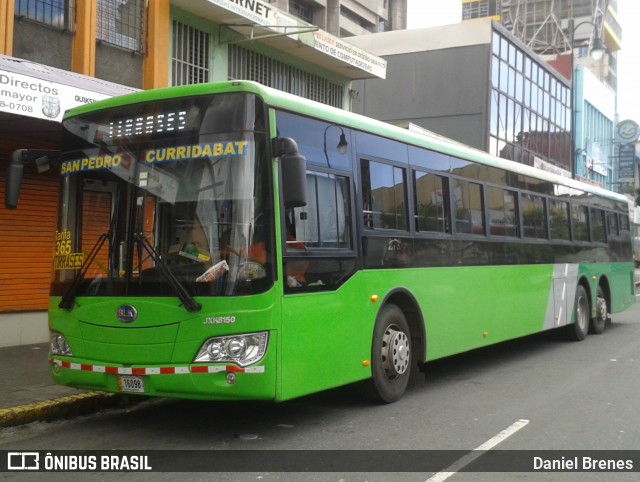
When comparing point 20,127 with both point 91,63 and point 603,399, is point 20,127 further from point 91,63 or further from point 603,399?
point 603,399

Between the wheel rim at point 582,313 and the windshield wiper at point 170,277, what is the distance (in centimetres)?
937

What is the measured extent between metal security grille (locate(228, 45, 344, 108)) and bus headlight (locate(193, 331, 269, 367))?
9.97m

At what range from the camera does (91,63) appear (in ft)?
37.2

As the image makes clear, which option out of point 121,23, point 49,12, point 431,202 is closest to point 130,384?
point 431,202

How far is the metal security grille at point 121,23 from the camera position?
11.8 m

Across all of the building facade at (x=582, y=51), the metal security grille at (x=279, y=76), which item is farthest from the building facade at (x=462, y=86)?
the metal security grille at (x=279, y=76)

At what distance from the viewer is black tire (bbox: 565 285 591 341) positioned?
1291 cm

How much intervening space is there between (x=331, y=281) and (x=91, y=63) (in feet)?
23.0

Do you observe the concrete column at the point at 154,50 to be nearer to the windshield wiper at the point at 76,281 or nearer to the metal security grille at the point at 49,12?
the metal security grille at the point at 49,12

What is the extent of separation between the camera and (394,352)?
742 centimetres

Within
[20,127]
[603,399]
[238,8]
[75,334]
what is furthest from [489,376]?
[238,8]

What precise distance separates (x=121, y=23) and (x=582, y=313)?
32.9 feet

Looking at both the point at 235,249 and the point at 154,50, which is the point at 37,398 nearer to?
the point at 235,249

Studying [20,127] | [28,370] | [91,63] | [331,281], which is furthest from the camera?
[91,63]
